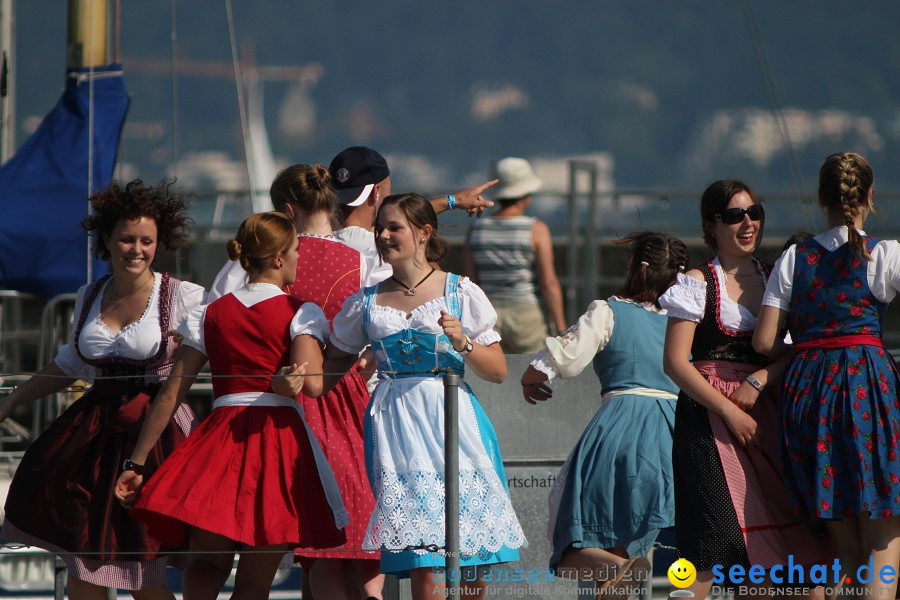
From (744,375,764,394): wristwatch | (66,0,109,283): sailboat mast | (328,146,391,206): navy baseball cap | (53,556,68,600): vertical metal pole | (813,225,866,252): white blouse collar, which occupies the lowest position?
(53,556,68,600): vertical metal pole

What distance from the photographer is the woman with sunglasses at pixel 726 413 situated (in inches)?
172

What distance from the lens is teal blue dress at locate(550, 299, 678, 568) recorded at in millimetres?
4801

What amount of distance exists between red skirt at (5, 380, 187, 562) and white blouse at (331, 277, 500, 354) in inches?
26.1

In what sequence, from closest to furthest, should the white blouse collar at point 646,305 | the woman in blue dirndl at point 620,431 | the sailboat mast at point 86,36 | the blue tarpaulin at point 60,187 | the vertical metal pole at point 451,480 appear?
the vertical metal pole at point 451,480 → the woman in blue dirndl at point 620,431 → the white blouse collar at point 646,305 → the blue tarpaulin at point 60,187 → the sailboat mast at point 86,36

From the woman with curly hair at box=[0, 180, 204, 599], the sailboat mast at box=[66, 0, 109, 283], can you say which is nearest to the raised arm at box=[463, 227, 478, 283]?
the sailboat mast at box=[66, 0, 109, 283]

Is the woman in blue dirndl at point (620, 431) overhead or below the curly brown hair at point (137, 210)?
below

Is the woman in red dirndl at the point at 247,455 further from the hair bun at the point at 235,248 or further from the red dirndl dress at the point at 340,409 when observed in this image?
the red dirndl dress at the point at 340,409

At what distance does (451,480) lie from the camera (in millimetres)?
4078

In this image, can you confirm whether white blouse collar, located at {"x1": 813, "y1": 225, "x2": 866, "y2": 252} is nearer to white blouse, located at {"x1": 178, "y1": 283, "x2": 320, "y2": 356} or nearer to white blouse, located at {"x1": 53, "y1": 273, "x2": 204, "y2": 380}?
white blouse, located at {"x1": 178, "y1": 283, "x2": 320, "y2": 356}

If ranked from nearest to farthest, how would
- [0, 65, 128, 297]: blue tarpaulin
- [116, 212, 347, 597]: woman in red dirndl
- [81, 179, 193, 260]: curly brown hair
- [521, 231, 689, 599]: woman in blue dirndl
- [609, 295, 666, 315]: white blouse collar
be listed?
[116, 212, 347, 597]: woman in red dirndl, [81, 179, 193, 260]: curly brown hair, [521, 231, 689, 599]: woman in blue dirndl, [609, 295, 666, 315]: white blouse collar, [0, 65, 128, 297]: blue tarpaulin

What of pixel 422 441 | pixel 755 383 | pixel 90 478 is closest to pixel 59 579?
pixel 90 478

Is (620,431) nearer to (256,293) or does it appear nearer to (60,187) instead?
(256,293)

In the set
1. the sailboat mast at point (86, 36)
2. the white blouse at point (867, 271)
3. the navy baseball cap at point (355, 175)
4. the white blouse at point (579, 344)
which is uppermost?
the sailboat mast at point (86, 36)

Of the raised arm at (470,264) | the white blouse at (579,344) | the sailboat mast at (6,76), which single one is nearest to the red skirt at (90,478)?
the white blouse at (579,344)
